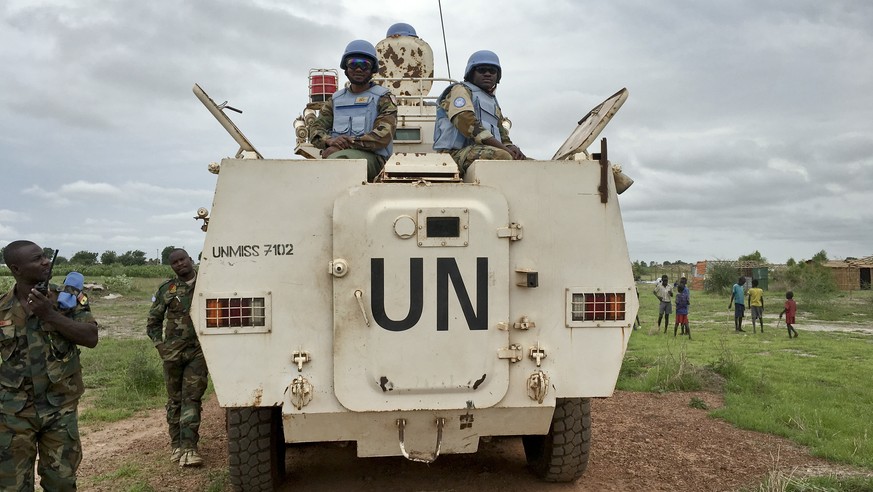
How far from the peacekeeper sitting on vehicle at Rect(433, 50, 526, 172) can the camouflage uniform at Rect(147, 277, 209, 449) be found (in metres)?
2.35

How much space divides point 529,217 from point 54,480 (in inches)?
110

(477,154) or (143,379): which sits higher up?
(477,154)

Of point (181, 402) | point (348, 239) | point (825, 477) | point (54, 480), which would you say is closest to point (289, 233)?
point (348, 239)

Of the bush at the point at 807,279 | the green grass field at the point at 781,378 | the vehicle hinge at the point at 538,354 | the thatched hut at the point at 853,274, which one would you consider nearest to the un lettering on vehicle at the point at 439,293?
the vehicle hinge at the point at 538,354

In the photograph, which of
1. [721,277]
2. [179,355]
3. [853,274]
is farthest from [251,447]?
[853,274]

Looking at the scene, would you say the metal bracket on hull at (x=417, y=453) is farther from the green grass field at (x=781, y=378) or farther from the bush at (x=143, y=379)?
the bush at (x=143, y=379)

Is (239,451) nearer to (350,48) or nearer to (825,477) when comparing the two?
(350,48)

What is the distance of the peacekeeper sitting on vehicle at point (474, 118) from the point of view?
4363 mm

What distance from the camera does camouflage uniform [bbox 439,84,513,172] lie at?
4277mm

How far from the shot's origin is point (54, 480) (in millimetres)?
3381

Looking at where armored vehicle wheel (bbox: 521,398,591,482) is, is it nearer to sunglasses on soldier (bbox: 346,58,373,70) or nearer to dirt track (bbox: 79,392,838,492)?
Result: dirt track (bbox: 79,392,838,492)

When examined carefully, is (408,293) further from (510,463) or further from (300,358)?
(510,463)

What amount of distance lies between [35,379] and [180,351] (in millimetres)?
1862

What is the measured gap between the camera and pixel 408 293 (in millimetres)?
3389
